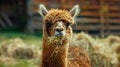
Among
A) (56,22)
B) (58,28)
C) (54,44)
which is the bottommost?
(54,44)

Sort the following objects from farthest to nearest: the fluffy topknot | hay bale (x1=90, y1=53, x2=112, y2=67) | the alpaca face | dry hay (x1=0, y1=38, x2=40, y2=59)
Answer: dry hay (x1=0, y1=38, x2=40, y2=59)
hay bale (x1=90, y1=53, x2=112, y2=67)
the fluffy topknot
the alpaca face

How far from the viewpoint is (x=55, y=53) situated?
7.40 m

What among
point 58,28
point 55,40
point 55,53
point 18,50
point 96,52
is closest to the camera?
point 58,28

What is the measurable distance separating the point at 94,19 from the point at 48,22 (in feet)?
54.8

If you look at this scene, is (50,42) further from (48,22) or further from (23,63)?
(23,63)

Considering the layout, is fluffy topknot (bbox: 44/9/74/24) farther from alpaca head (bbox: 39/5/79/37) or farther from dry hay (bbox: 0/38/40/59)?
dry hay (bbox: 0/38/40/59)

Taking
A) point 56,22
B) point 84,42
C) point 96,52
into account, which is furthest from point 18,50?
point 56,22

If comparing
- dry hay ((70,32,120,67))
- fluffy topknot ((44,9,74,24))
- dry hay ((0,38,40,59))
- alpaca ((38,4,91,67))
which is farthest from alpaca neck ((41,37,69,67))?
dry hay ((0,38,40,59))

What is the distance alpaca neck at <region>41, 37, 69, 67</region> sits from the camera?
7379 mm

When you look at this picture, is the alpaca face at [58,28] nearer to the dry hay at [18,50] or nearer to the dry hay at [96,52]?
the dry hay at [96,52]

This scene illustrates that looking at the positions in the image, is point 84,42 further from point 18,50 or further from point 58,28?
point 58,28

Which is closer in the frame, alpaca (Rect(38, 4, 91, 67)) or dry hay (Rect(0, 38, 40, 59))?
alpaca (Rect(38, 4, 91, 67))

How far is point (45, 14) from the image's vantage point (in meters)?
7.95

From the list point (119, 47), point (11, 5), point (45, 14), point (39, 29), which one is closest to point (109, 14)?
point (39, 29)
